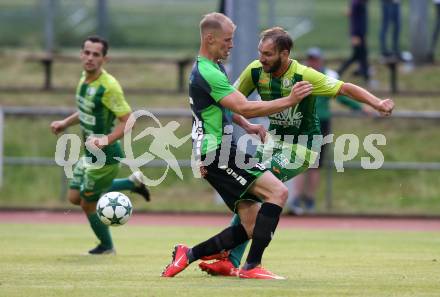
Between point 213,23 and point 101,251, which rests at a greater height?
point 213,23

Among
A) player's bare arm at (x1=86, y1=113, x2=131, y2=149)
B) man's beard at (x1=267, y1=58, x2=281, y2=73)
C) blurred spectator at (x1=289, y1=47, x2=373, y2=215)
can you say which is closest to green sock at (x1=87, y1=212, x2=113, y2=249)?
player's bare arm at (x1=86, y1=113, x2=131, y2=149)

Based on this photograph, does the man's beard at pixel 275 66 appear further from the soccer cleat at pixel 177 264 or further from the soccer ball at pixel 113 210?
the soccer ball at pixel 113 210

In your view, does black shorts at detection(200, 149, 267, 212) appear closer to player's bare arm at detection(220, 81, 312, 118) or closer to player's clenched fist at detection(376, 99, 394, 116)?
player's bare arm at detection(220, 81, 312, 118)

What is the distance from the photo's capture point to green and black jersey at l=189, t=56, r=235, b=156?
888 cm

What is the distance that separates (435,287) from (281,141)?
2.23 metres

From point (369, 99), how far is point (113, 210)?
9.95 feet

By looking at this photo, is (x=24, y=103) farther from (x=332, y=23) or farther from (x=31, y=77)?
(x=332, y=23)

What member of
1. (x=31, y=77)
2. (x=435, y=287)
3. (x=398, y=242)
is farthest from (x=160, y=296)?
(x=31, y=77)

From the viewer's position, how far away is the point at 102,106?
11555mm

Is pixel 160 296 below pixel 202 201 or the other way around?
the other way around

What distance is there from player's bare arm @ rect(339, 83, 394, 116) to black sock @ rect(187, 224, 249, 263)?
4.82 feet

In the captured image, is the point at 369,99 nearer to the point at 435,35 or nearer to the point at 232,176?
the point at 232,176

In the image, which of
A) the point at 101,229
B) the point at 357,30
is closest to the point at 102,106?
the point at 101,229

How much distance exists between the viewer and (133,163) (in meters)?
18.3
